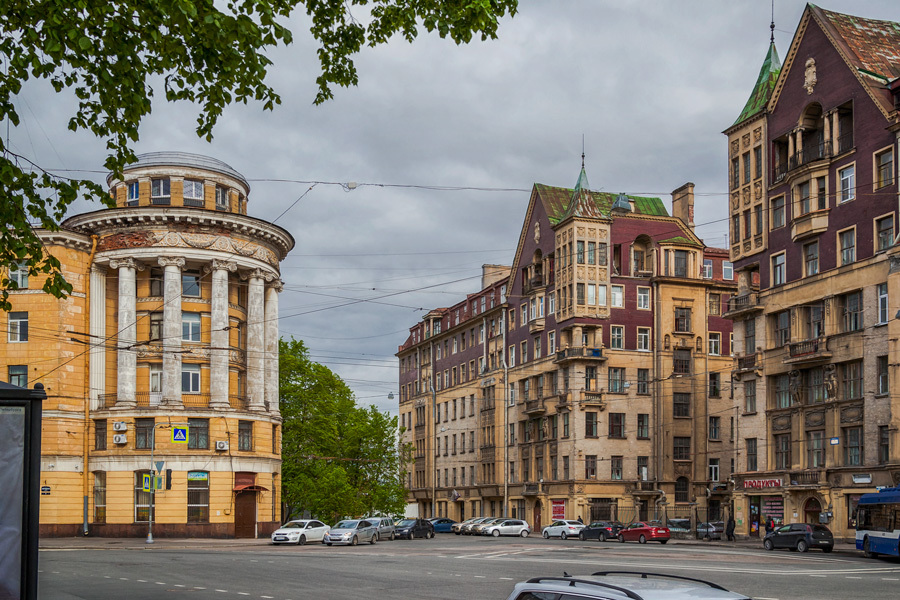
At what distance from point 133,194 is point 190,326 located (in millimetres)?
8515

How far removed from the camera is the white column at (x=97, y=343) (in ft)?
198

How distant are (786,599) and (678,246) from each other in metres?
65.2

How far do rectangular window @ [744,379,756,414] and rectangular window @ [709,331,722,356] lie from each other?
21254 mm

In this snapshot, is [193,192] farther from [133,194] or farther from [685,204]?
[685,204]

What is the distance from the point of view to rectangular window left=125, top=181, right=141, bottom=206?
6103 cm

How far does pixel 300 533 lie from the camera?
178 feet

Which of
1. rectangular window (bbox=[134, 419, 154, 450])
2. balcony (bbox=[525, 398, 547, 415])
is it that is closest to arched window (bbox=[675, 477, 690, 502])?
balcony (bbox=[525, 398, 547, 415])

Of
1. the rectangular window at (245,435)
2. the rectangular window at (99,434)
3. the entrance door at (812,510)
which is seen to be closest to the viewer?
the entrance door at (812,510)

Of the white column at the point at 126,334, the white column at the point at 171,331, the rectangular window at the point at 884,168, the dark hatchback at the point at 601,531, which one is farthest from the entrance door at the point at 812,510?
the white column at the point at 126,334

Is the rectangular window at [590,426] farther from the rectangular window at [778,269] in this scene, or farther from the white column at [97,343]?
the white column at [97,343]

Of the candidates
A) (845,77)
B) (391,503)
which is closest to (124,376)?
(391,503)

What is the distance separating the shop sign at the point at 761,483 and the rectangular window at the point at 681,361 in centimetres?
2078

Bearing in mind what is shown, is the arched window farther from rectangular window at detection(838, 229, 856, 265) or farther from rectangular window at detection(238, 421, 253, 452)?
rectangular window at detection(238, 421, 253, 452)

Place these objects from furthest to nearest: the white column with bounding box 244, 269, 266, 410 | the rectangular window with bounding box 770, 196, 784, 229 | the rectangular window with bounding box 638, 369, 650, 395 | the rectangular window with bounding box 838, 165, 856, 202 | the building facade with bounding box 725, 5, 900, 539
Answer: the rectangular window with bounding box 638, 369, 650, 395 < the white column with bounding box 244, 269, 266, 410 < the rectangular window with bounding box 770, 196, 784, 229 < the rectangular window with bounding box 838, 165, 856, 202 < the building facade with bounding box 725, 5, 900, 539
